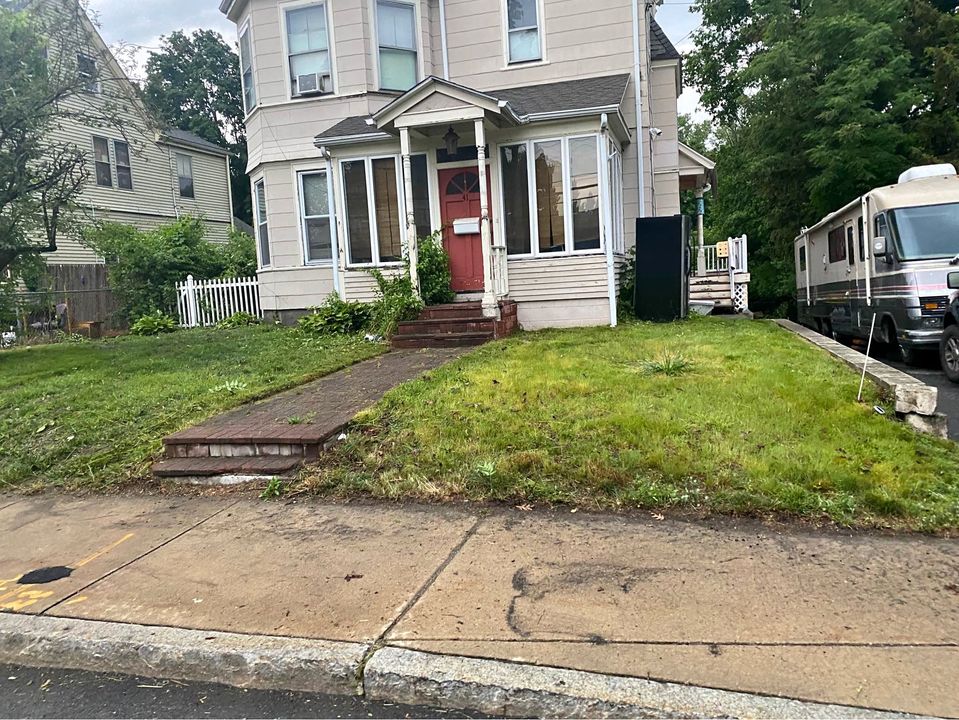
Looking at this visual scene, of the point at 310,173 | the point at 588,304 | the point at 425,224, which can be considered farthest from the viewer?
the point at 310,173

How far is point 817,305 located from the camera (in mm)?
15672

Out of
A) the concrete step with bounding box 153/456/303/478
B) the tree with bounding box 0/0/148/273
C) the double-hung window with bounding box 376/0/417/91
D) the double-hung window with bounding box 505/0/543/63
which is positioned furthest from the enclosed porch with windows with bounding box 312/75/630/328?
the concrete step with bounding box 153/456/303/478

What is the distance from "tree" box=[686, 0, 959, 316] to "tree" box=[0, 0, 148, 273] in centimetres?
1609

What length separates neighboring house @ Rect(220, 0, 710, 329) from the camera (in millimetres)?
12414

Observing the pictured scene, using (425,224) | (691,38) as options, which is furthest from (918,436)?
(691,38)

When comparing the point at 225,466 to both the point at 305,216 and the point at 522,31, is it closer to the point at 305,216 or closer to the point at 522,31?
the point at 305,216

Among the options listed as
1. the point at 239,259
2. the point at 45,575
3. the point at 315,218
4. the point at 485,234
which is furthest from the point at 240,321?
the point at 45,575

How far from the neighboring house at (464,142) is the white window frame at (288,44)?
0.03 meters

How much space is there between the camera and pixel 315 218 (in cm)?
1501

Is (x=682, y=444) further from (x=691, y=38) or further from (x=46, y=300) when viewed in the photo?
(x=691, y=38)

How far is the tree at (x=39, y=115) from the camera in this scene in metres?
11.0

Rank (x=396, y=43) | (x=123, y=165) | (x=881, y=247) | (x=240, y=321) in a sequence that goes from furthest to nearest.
Answer: (x=123, y=165), (x=240, y=321), (x=396, y=43), (x=881, y=247)

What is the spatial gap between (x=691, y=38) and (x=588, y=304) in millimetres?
21705

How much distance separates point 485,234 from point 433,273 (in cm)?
119
